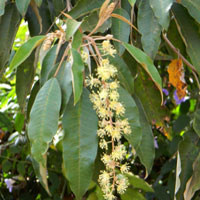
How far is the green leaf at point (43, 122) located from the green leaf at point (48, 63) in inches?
4.2

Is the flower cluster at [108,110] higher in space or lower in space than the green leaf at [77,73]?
lower

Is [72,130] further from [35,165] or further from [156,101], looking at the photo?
[156,101]

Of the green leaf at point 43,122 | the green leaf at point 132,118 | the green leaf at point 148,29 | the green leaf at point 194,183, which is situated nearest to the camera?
the green leaf at point 43,122

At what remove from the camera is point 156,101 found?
3.66ft

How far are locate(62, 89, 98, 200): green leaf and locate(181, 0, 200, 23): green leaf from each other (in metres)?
0.39

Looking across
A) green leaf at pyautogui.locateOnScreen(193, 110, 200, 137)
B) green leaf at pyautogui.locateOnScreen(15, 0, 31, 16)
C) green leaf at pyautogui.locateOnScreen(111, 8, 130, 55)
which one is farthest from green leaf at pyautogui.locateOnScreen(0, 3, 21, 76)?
green leaf at pyautogui.locateOnScreen(193, 110, 200, 137)

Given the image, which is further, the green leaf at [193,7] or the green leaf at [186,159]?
the green leaf at [186,159]

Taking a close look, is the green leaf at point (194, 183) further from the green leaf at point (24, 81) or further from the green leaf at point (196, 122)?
the green leaf at point (24, 81)

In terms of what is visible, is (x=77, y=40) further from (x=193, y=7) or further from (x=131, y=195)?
(x=131, y=195)

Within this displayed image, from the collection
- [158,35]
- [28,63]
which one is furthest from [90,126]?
[28,63]

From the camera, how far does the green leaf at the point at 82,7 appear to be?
949 millimetres

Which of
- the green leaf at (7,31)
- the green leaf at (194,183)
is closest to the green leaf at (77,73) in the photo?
the green leaf at (7,31)

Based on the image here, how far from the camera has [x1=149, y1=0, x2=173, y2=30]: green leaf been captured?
0.85 metres

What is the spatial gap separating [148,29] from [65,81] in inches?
11.3
